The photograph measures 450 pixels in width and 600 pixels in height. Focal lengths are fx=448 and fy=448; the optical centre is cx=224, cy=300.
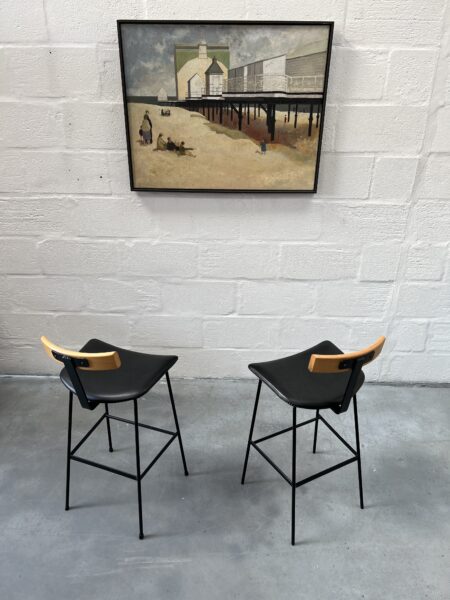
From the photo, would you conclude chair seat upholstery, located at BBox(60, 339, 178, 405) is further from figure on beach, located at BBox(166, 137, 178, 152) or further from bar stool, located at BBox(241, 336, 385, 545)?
figure on beach, located at BBox(166, 137, 178, 152)

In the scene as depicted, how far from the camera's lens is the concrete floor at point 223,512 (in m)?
1.62

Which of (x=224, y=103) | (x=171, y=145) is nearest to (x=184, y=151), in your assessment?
(x=171, y=145)

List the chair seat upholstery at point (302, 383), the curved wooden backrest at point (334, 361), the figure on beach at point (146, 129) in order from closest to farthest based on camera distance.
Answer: the curved wooden backrest at point (334, 361), the chair seat upholstery at point (302, 383), the figure on beach at point (146, 129)

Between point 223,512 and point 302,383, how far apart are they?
26.9 inches

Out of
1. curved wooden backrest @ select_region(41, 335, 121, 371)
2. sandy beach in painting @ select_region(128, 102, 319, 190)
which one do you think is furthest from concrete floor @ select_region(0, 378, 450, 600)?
sandy beach in painting @ select_region(128, 102, 319, 190)

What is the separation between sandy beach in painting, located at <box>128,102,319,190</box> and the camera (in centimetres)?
212

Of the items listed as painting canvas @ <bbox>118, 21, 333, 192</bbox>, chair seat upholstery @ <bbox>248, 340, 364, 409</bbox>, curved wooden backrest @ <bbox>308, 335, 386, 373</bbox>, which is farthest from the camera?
painting canvas @ <bbox>118, 21, 333, 192</bbox>

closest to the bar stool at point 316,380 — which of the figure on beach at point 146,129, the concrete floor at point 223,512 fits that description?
the concrete floor at point 223,512

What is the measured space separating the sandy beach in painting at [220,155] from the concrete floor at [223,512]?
4.06ft

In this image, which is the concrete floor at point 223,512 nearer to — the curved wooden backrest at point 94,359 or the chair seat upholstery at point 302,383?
the chair seat upholstery at point 302,383

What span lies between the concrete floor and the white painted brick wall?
0.45m

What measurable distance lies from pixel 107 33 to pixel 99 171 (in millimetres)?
616

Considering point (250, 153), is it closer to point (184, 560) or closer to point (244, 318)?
point (244, 318)

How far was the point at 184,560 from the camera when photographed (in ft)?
5.57
